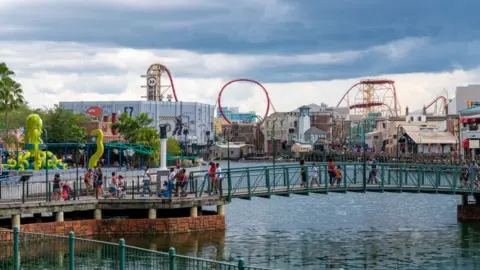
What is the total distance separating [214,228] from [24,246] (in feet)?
68.5

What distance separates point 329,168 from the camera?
167ft

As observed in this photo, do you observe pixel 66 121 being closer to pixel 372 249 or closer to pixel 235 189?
pixel 235 189

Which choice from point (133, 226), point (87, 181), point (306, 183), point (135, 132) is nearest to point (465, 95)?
point (135, 132)

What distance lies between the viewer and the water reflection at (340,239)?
40.3 m

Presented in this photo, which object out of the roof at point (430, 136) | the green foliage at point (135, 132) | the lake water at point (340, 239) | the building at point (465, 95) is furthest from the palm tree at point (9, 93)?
the building at point (465, 95)

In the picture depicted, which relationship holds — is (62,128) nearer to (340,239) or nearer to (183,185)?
(183,185)

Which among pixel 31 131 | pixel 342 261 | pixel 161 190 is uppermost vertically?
pixel 31 131

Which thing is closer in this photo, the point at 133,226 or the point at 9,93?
the point at 133,226

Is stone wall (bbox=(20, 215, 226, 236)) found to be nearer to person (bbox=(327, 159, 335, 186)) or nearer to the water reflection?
the water reflection

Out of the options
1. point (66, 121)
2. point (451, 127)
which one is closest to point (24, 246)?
point (66, 121)

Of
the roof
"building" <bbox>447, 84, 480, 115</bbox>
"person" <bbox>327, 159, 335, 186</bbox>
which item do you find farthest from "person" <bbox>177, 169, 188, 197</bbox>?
"building" <bbox>447, 84, 480, 115</bbox>

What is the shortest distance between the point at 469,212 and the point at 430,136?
329 ft

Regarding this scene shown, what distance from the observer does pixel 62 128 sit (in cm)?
11338

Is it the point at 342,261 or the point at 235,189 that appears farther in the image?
the point at 235,189
